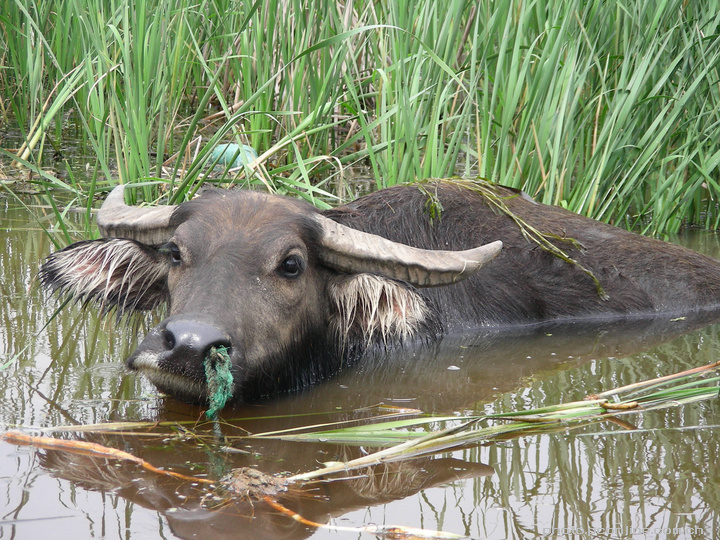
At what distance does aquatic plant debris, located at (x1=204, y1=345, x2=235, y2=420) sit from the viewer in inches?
115

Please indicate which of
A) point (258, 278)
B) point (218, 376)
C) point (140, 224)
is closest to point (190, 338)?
point (218, 376)

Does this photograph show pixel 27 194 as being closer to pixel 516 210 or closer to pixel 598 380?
pixel 516 210

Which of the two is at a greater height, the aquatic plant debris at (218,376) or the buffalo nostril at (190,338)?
the buffalo nostril at (190,338)

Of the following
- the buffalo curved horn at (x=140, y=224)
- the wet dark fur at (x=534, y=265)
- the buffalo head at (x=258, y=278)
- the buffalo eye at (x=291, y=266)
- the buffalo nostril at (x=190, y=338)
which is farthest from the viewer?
the wet dark fur at (x=534, y=265)

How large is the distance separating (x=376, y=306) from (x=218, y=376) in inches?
35.8

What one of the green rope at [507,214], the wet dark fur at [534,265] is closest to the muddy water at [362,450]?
the wet dark fur at [534,265]

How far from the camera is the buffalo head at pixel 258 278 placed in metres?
3.17

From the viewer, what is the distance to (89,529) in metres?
2.16

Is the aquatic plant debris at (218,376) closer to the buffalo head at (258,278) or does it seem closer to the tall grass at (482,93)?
the buffalo head at (258,278)

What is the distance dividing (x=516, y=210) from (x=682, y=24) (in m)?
1.84

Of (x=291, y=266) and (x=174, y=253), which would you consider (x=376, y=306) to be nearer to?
(x=291, y=266)

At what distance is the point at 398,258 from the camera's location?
3.62 m

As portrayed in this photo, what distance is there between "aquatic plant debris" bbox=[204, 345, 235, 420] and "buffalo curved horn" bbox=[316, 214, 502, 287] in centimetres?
89

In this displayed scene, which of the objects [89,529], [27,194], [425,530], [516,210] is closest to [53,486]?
[89,529]
